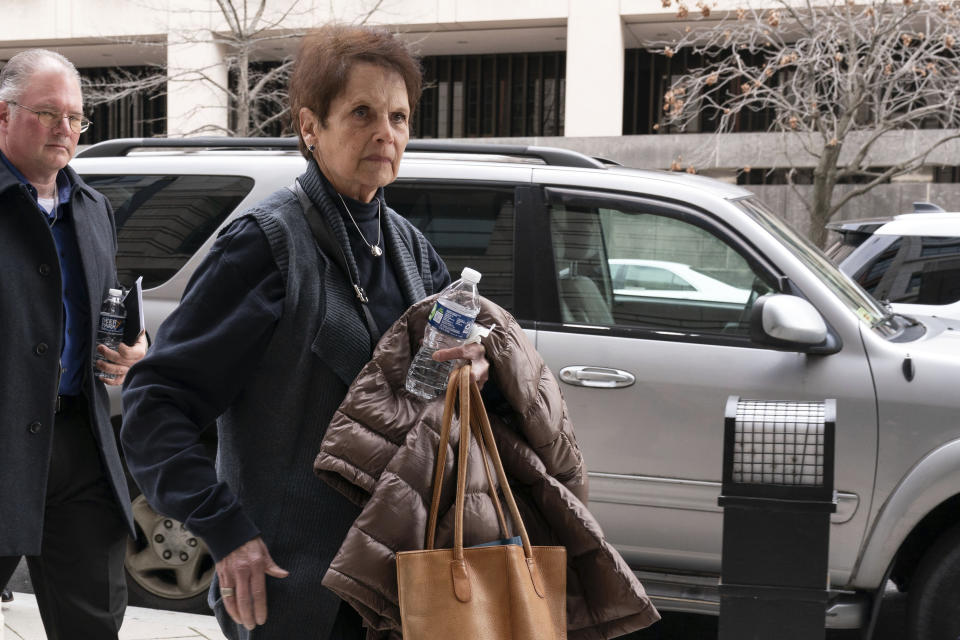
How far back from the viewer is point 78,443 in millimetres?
3344

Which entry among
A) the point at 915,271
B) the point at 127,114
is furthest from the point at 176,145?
the point at 127,114

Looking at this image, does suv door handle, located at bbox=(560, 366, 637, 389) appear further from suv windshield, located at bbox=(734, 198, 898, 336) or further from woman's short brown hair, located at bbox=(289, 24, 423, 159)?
woman's short brown hair, located at bbox=(289, 24, 423, 159)

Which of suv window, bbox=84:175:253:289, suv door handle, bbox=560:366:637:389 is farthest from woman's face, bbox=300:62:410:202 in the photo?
suv window, bbox=84:175:253:289

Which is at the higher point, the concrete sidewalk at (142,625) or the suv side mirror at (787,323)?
the suv side mirror at (787,323)


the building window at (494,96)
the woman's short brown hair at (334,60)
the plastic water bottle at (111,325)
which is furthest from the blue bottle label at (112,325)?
the building window at (494,96)

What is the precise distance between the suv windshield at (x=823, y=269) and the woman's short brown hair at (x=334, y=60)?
2680 mm

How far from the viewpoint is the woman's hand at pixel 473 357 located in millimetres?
2043

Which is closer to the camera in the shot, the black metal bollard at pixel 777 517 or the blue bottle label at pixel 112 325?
the black metal bollard at pixel 777 517

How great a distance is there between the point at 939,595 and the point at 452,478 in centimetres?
300

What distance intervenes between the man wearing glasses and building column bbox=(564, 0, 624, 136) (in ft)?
69.1

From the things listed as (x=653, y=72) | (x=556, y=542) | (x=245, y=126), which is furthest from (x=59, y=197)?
(x=653, y=72)

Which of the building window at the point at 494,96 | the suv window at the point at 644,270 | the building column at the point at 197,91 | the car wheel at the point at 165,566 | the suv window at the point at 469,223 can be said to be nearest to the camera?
the suv window at the point at 644,270

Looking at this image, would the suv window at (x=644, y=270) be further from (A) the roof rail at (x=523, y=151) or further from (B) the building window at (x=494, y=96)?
(B) the building window at (x=494, y=96)

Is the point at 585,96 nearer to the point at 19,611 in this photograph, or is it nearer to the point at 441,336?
the point at 19,611
